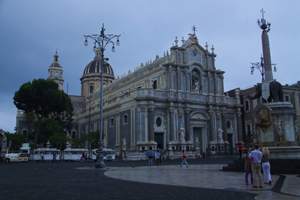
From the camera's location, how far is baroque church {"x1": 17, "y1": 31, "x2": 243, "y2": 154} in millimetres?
41531

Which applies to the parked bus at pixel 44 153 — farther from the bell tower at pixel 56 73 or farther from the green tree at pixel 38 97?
the bell tower at pixel 56 73

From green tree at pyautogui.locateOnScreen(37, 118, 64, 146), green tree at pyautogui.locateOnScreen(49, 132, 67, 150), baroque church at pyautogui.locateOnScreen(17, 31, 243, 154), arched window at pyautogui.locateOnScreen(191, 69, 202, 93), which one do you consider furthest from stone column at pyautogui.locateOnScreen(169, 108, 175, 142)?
green tree at pyautogui.locateOnScreen(37, 118, 64, 146)

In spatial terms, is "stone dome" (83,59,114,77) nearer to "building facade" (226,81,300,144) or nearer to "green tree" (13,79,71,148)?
"green tree" (13,79,71,148)

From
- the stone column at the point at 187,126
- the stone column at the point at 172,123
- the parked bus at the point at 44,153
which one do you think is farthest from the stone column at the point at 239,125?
the parked bus at the point at 44,153

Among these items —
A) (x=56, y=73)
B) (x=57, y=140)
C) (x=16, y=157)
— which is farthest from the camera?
(x=56, y=73)

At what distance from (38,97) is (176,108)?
845 inches

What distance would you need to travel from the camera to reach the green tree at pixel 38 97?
4547cm

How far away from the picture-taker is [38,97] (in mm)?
46125

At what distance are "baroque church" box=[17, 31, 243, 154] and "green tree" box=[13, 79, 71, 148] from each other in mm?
8486

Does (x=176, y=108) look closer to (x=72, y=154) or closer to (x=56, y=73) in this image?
(x=72, y=154)

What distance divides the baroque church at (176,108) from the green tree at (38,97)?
849 centimetres

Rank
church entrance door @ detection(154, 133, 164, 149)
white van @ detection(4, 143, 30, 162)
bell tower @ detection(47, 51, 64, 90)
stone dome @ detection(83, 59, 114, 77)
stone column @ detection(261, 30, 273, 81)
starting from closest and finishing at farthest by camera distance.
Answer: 1. stone column @ detection(261, 30, 273, 81)
2. white van @ detection(4, 143, 30, 162)
3. church entrance door @ detection(154, 133, 164, 149)
4. bell tower @ detection(47, 51, 64, 90)
5. stone dome @ detection(83, 59, 114, 77)

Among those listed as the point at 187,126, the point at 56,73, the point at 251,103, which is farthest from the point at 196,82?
the point at 56,73

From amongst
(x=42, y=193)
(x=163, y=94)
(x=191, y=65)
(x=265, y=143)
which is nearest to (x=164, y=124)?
(x=163, y=94)
